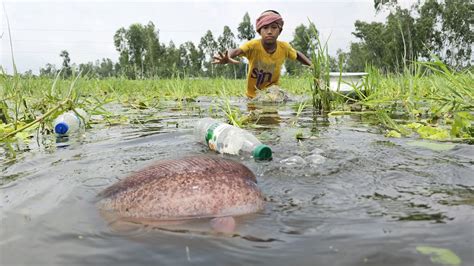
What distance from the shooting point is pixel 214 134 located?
3.09 metres

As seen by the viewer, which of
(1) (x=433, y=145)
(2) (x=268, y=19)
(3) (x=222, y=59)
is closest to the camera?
(1) (x=433, y=145)

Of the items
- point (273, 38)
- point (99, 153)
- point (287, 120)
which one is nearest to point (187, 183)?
point (99, 153)

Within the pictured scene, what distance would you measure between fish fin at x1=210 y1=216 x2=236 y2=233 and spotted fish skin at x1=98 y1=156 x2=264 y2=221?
0.06 metres

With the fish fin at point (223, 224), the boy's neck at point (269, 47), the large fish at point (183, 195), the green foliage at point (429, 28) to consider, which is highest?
the green foliage at point (429, 28)

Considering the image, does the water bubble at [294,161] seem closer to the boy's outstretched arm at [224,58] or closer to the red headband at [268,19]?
the boy's outstretched arm at [224,58]

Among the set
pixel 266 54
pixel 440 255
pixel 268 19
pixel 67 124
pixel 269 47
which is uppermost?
pixel 268 19

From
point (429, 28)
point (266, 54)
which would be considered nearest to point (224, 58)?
point (266, 54)

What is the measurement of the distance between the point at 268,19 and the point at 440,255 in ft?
18.8

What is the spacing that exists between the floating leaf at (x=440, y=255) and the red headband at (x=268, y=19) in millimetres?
5652

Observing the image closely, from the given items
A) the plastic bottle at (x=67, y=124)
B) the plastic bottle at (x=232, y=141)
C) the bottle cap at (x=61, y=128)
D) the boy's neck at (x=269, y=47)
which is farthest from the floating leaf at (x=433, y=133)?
the boy's neck at (x=269, y=47)

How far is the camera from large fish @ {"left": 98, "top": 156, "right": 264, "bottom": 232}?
5.49 feet

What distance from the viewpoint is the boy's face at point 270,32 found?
6691 mm

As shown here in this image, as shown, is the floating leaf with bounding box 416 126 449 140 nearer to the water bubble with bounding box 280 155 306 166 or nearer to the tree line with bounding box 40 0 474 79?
the water bubble with bounding box 280 155 306 166

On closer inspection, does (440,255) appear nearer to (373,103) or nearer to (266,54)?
(373,103)
